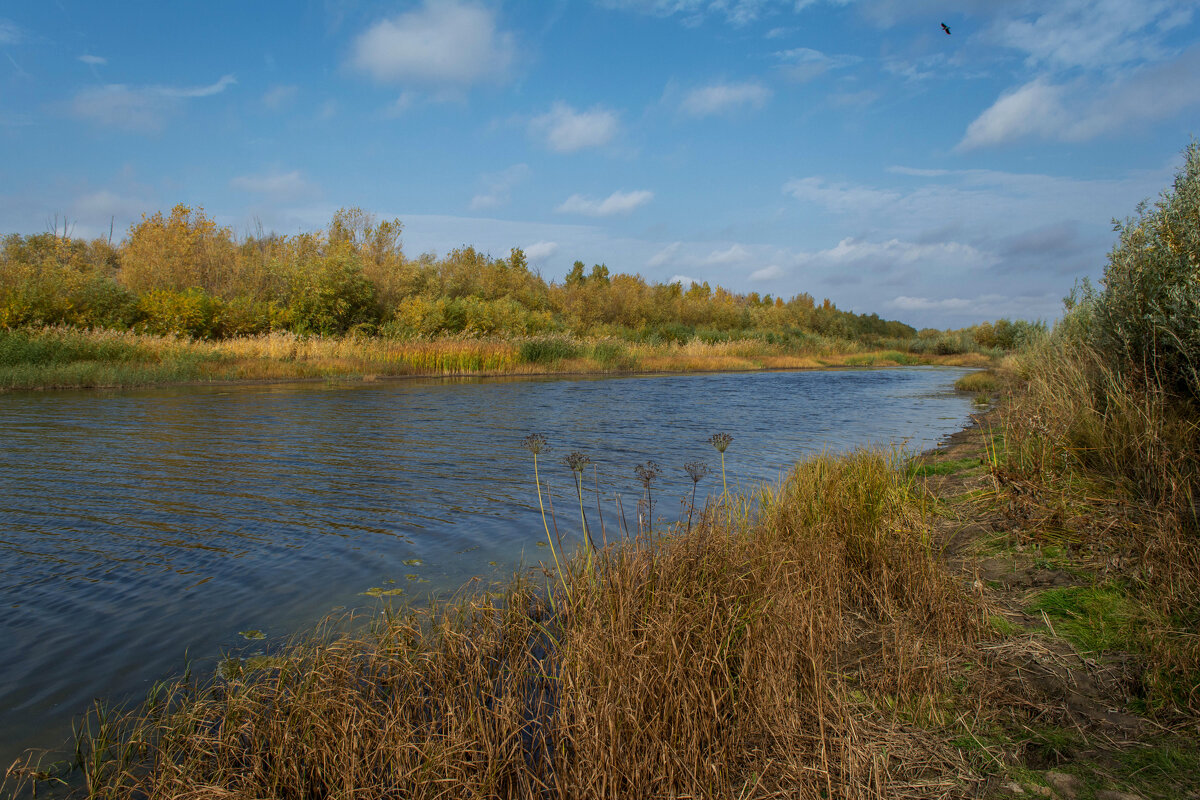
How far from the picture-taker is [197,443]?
35.9ft

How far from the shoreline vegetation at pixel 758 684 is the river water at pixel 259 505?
2.30 feet

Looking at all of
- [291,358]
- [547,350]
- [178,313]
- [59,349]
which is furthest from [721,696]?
[178,313]

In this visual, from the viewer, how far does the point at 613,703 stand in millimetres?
2424

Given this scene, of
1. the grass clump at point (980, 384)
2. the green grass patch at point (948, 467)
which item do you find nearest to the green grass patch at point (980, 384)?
the grass clump at point (980, 384)

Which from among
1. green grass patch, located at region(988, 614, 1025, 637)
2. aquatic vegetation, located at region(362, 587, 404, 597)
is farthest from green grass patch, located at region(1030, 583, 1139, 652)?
aquatic vegetation, located at region(362, 587, 404, 597)

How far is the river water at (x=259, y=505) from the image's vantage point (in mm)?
3924

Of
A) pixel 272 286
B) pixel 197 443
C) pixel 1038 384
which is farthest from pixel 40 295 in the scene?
pixel 1038 384

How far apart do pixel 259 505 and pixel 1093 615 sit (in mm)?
7403

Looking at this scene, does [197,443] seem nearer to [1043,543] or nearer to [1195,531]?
[1043,543]

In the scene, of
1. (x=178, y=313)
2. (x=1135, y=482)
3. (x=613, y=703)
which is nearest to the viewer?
(x=613, y=703)

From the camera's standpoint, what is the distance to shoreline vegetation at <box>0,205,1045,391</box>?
79.5 feet

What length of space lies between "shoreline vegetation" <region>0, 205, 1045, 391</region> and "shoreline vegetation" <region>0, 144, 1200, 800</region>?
709 inches

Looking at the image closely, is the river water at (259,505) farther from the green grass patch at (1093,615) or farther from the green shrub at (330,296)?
the green shrub at (330,296)

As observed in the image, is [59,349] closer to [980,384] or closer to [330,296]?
[330,296]
